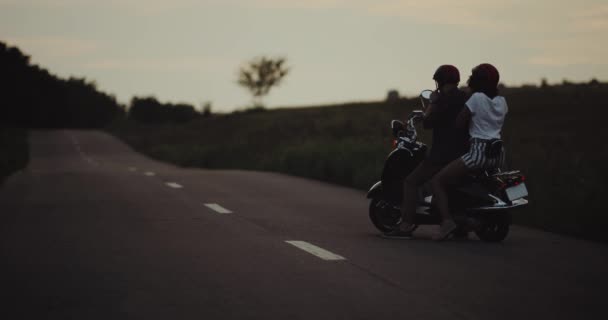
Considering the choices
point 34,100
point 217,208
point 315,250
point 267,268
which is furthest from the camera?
point 34,100

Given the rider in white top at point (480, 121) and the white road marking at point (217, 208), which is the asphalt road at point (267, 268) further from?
the rider in white top at point (480, 121)

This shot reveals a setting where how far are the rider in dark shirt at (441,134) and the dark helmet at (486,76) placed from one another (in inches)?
8.8

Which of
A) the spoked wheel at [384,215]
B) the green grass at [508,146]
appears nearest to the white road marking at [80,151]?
the green grass at [508,146]

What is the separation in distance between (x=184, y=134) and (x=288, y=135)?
29054 millimetres

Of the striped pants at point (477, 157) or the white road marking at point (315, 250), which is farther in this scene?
the striped pants at point (477, 157)

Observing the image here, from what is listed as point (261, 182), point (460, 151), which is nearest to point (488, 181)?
point (460, 151)

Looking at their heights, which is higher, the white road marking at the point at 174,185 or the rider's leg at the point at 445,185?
the rider's leg at the point at 445,185

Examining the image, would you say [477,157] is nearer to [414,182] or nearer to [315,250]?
[414,182]

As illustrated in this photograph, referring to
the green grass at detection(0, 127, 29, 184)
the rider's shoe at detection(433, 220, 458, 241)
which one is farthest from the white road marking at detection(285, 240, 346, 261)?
the green grass at detection(0, 127, 29, 184)

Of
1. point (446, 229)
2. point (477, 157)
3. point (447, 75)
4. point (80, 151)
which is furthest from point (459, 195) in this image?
point (80, 151)

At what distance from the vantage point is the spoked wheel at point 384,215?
10.3 meters

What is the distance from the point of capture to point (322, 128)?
55.4 meters

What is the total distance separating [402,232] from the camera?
9938mm

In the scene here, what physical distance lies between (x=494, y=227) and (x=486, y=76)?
1.67 metres
